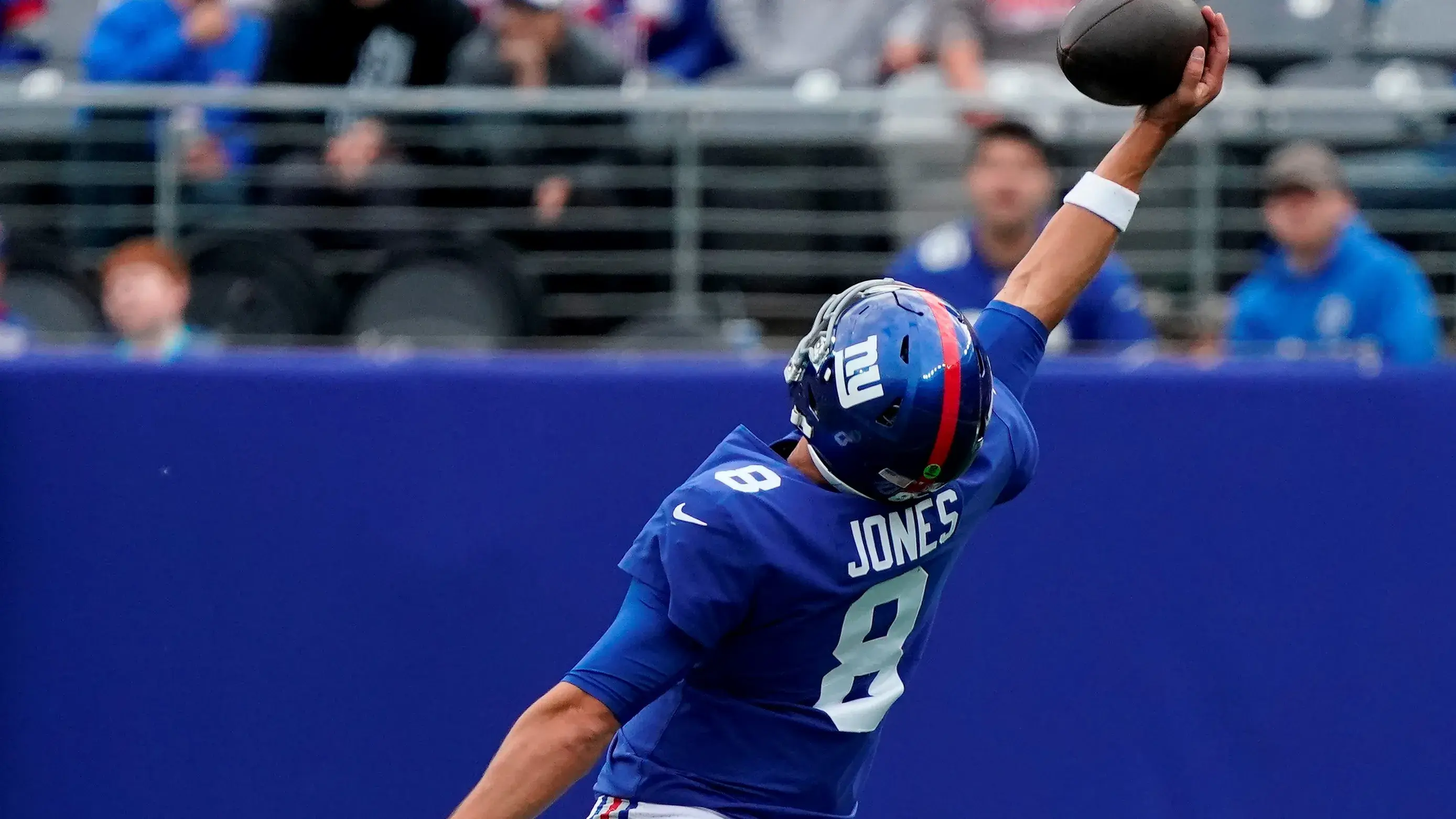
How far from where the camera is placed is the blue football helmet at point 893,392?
3035 mm

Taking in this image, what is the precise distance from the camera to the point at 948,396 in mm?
3037

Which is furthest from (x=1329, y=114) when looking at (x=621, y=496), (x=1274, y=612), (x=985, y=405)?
(x=985, y=405)

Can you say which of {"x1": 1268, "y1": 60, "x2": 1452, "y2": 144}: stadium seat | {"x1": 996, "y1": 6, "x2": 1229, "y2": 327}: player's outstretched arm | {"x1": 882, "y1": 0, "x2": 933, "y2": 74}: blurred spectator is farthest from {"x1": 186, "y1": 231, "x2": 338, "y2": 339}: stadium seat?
{"x1": 996, "y1": 6, "x2": 1229, "y2": 327}: player's outstretched arm

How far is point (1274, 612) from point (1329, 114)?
9.82 ft

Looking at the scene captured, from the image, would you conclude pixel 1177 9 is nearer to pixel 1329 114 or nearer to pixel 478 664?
pixel 478 664

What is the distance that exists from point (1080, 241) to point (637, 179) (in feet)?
12.5

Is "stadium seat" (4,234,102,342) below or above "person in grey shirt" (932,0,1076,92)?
below

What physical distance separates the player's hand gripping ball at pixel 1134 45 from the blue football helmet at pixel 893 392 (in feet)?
2.28

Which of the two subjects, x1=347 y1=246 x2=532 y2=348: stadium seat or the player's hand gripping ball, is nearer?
the player's hand gripping ball

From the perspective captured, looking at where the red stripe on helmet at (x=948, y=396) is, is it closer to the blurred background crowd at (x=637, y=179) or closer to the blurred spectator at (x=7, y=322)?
the blurred background crowd at (x=637, y=179)

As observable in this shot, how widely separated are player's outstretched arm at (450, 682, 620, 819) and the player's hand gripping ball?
1.55 m

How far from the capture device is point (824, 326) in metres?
Result: 3.19

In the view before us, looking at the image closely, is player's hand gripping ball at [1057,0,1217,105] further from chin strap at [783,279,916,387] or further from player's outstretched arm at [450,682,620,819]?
player's outstretched arm at [450,682,620,819]

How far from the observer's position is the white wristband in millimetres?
3697
